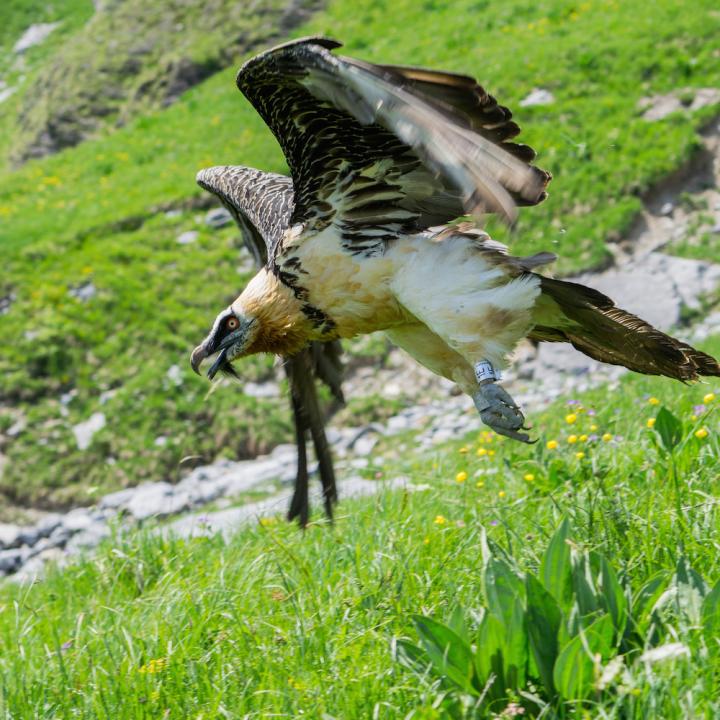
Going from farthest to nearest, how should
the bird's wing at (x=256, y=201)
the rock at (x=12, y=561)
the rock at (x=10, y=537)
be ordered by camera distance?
1. the rock at (x=10, y=537)
2. the rock at (x=12, y=561)
3. the bird's wing at (x=256, y=201)

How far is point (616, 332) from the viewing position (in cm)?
529

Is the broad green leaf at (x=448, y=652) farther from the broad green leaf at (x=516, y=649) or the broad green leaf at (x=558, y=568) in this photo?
the broad green leaf at (x=558, y=568)

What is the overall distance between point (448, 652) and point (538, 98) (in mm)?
13311

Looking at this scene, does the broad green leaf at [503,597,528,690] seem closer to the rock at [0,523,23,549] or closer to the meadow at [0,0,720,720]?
the meadow at [0,0,720,720]

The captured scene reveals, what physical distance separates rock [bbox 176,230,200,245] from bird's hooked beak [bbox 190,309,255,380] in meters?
10.5

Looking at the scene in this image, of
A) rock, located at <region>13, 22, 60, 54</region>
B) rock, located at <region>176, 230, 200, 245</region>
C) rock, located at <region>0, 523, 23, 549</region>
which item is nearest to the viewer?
rock, located at <region>0, 523, 23, 549</region>

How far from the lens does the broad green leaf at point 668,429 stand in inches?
200

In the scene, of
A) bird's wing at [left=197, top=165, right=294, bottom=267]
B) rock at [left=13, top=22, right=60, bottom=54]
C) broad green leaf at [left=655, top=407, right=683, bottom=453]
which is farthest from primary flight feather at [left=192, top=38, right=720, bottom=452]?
rock at [left=13, top=22, right=60, bottom=54]

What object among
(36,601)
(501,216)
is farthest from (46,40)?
(501,216)

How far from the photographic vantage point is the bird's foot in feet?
16.5

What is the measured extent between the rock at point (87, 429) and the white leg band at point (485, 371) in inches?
342

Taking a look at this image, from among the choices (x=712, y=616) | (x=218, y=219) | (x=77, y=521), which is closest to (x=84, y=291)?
(x=218, y=219)

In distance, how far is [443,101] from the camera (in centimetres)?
437

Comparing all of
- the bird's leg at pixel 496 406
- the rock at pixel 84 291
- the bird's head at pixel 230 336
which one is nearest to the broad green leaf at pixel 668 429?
the bird's leg at pixel 496 406
